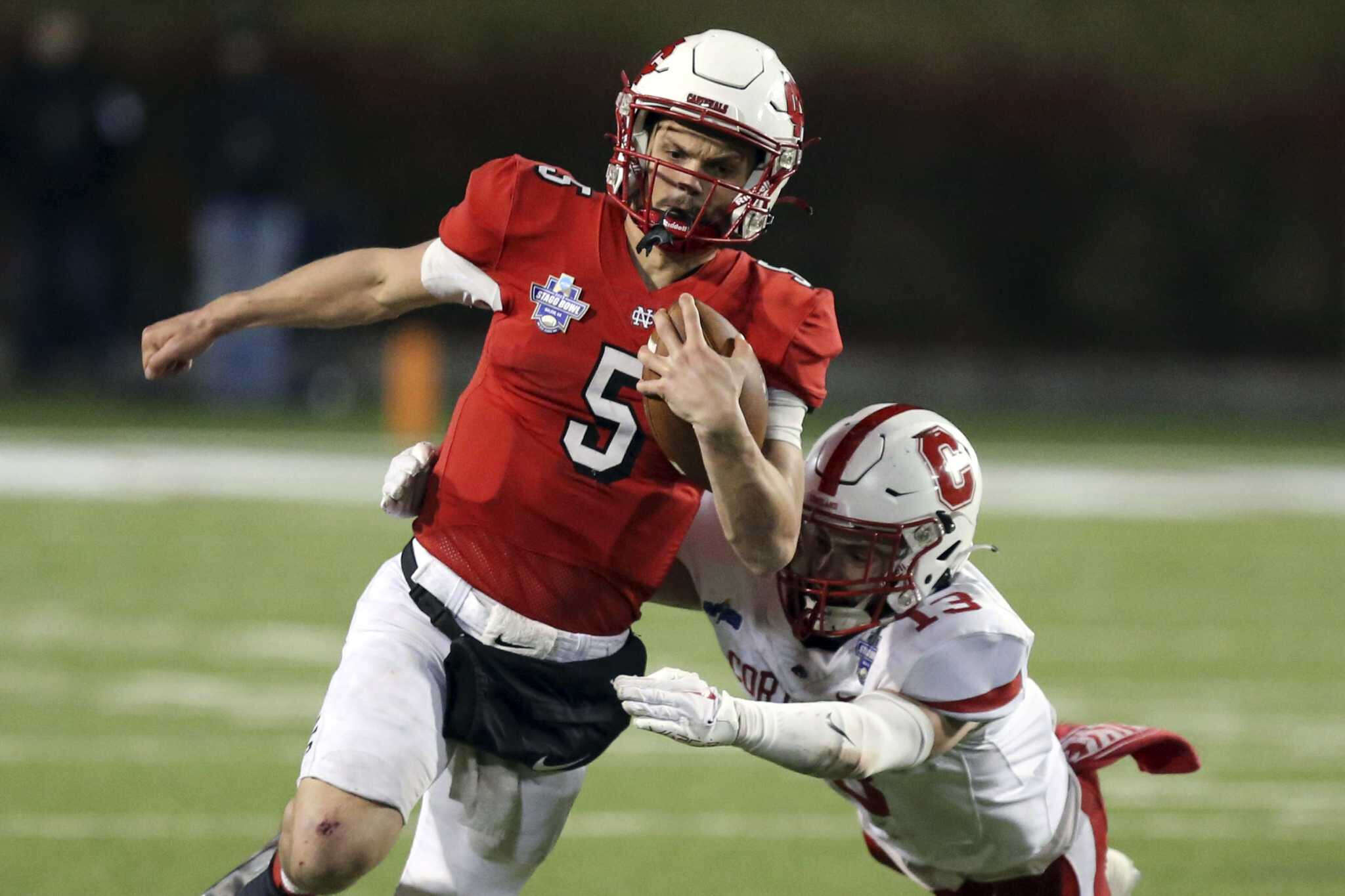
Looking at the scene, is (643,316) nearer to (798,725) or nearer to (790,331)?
(790,331)

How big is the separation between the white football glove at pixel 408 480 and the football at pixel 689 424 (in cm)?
42

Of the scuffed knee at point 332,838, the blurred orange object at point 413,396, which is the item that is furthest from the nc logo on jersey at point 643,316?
the blurred orange object at point 413,396

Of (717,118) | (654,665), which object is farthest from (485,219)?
(654,665)

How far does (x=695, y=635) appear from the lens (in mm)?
6949

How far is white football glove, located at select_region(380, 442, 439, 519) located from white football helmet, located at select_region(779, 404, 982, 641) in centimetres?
63

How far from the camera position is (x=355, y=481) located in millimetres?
9734

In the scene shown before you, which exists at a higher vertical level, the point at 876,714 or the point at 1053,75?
the point at 876,714

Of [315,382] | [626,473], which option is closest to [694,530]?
[626,473]

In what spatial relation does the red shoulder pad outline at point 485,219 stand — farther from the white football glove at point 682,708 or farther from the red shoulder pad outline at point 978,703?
the red shoulder pad outline at point 978,703

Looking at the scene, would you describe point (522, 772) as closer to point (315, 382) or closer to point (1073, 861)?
point (1073, 861)

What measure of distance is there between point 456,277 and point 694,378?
2.10 feet

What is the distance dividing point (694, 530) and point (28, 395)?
9558 mm

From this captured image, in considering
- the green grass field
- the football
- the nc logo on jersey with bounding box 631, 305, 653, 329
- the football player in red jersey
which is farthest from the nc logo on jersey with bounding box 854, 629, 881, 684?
the green grass field

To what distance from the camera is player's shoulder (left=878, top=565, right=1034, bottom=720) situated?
129 inches
